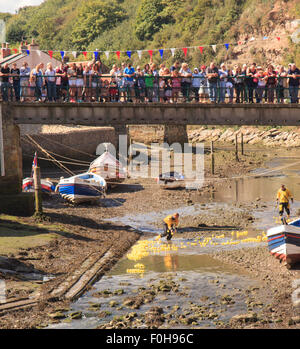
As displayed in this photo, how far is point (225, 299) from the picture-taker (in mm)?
20594

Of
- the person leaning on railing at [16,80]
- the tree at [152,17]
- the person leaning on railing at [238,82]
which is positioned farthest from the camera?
the tree at [152,17]

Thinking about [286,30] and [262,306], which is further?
[286,30]

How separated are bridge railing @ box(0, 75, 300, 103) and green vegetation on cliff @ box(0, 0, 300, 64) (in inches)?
1792

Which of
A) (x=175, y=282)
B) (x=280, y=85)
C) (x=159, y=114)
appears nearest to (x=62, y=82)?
(x=159, y=114)

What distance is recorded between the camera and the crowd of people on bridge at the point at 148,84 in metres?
30.0

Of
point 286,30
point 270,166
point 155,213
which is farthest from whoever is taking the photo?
point 286,30

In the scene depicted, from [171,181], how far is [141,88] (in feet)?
42.3

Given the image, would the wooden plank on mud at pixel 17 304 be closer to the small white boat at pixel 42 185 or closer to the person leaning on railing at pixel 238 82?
the person leaning on railing at pixel 238 82

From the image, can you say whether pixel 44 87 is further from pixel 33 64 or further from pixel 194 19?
pixel 194 19

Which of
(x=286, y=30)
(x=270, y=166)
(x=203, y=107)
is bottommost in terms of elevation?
(x=270, y=166)

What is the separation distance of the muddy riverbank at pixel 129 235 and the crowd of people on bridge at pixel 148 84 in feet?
19.3

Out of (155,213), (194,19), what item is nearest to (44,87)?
(155,213)

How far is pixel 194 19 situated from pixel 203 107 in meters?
65.4

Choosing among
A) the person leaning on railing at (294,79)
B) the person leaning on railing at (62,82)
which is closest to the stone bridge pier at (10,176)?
the person leaning on railing at (62,82)
